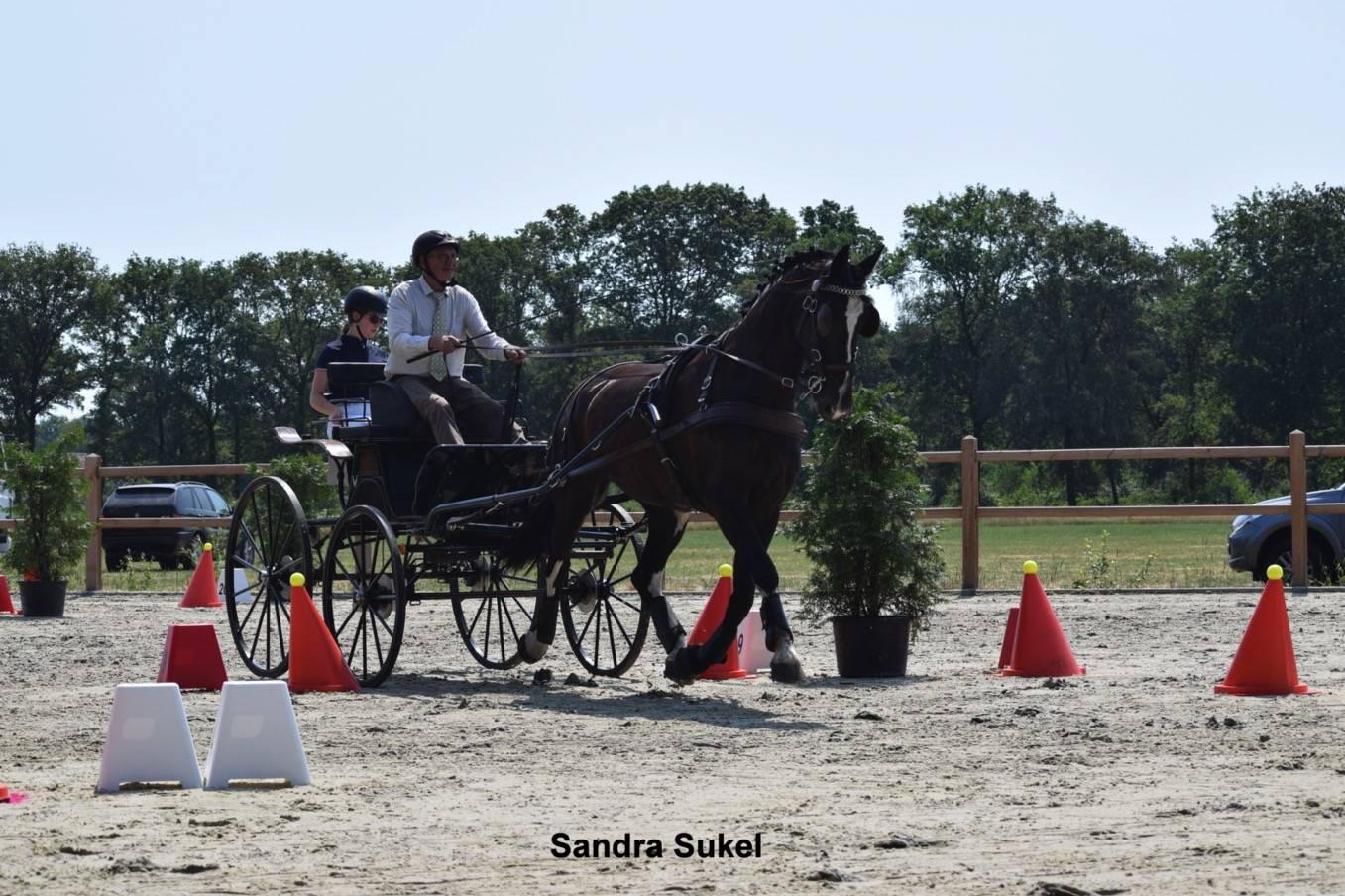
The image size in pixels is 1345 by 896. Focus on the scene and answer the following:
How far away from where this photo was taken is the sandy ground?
4.73m

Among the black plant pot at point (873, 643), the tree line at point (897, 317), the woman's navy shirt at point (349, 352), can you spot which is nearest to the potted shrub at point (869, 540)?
the black plant pot at point (873, 643)

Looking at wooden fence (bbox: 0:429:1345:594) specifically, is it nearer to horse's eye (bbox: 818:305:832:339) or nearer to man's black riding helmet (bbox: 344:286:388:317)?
man's black riding helmet (bbox: 344:286:388:317)

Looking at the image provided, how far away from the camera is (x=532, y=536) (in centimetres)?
994

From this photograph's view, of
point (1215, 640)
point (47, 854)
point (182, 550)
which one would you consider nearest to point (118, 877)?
point (47, 854)

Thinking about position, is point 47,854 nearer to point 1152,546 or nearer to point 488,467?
point 488,467

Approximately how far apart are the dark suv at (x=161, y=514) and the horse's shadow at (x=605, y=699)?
16.8 meters

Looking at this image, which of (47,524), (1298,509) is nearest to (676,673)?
(47,524)

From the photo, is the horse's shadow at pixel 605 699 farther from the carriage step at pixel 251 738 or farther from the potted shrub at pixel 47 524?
the potted shrub at pixel 47 524

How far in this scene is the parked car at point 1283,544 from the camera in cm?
1780

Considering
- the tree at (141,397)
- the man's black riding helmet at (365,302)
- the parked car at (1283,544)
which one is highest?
the tree at (141,397)

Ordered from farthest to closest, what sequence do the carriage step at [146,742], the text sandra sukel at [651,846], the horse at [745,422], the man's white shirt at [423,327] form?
1. the man's white shirt at [423,327]
2. the horse at [745,422]
3. the carriage step at [146,742]
4. the text sandra sukel at [651,846]

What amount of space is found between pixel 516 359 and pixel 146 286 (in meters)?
67.9

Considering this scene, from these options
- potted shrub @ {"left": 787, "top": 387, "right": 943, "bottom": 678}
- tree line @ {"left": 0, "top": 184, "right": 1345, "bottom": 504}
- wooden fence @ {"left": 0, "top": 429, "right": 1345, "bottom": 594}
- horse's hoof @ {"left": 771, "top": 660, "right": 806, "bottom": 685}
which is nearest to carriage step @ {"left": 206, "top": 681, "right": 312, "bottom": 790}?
horse's hoof @ {"left": 771, "top": 660, "right": 806, "bottom": 685}

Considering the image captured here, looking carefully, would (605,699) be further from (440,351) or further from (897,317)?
(897,317)
